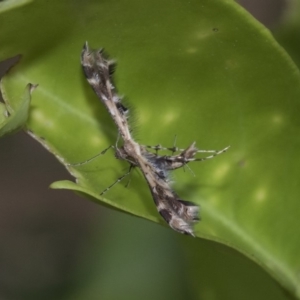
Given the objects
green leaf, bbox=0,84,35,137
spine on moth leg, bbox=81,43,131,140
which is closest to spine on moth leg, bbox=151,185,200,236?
spine on moth leg, bbox=81,43,131,140

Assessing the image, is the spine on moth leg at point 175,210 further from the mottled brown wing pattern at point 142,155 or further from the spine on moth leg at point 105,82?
the spine on moth leg at point 105,82

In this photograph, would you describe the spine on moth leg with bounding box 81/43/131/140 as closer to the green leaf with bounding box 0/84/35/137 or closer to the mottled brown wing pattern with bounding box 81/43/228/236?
the mottled brown wing pattern with bounding box 81/43/228/236

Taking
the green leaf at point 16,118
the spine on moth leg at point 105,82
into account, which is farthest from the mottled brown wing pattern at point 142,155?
the green leaf at point 16,118

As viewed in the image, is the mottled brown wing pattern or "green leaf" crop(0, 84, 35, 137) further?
the mottled brown wing pattern

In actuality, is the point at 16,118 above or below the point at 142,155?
above

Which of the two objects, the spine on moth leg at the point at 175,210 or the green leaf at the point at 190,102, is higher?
the green leaf at the point at 190,102

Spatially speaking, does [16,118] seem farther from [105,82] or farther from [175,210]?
[175,210]

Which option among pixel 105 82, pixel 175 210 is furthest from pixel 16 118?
pixel 175 210

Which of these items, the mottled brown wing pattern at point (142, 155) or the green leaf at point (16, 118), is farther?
the mottled brown wing pattern at point (142, 155)
